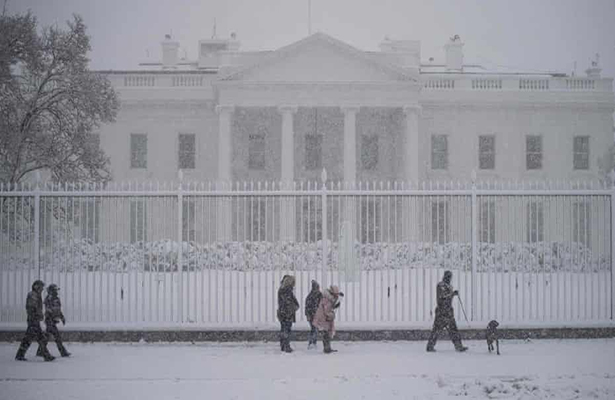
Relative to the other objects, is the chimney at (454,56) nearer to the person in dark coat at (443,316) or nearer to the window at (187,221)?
the window at (187,221)

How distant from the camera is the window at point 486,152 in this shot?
1521 inches

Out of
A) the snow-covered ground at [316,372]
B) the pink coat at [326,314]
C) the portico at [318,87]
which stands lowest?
the snow-covered ground at [316,372]

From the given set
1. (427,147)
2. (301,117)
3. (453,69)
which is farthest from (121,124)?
(453,69)

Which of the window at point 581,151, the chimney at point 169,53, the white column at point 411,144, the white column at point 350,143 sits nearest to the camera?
the white column at point 350,143

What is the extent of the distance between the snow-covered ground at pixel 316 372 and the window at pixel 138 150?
2674cm

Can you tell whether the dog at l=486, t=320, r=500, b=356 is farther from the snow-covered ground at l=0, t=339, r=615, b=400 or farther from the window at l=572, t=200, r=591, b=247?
the window at l=572, t=200, r=591, b=247

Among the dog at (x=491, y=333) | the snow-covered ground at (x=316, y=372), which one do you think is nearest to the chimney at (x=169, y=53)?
the snow-covered ground at (x=316, y=372)

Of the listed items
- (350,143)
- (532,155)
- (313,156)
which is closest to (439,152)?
(532,155)

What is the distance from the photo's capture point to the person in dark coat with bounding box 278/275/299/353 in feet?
37.6

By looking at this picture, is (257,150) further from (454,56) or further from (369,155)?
(454,56)

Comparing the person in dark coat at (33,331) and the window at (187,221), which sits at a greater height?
the window at (187,221)

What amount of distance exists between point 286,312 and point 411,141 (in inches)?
981

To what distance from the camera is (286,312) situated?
1145cm

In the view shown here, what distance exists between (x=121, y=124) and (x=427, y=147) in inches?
573
